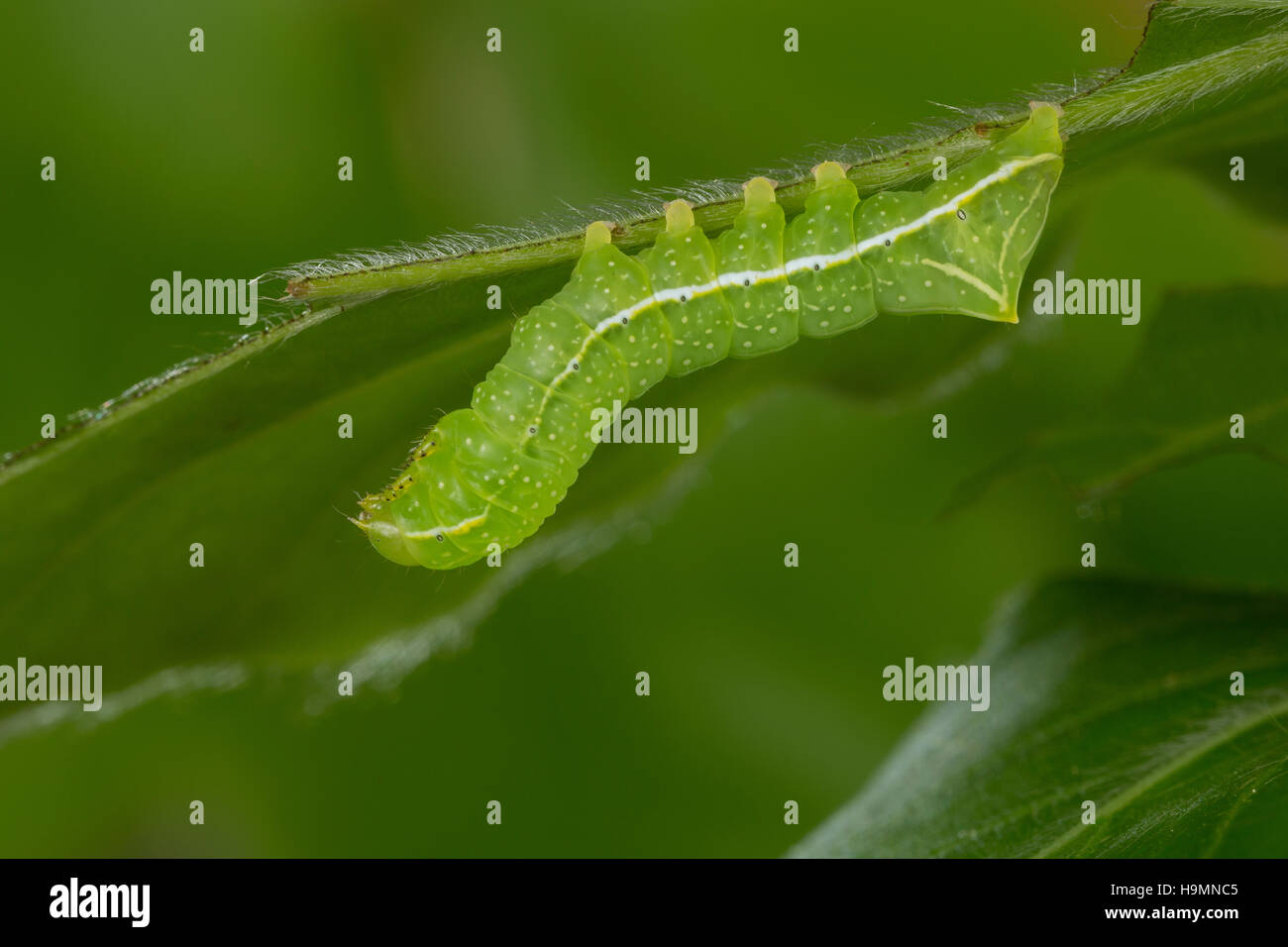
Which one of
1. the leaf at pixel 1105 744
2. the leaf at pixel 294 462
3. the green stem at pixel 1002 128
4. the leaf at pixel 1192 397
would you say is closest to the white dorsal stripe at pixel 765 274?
the leaf at pixel 294 462

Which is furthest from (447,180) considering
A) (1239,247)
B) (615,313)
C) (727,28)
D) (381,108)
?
(1239,247)

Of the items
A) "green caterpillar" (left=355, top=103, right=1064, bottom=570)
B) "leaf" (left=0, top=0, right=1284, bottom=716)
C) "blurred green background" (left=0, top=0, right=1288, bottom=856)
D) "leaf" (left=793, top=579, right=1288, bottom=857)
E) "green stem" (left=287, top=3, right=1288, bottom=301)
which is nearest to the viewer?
"green stem" (left=287, top=3, right=1288, bottom=301)

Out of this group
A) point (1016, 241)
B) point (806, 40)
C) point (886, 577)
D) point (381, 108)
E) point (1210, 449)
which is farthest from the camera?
point (381, 108)

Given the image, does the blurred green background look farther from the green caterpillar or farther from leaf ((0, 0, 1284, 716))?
the green caterpillar

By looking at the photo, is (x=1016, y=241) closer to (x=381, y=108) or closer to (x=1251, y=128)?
(x=1251, y=128)

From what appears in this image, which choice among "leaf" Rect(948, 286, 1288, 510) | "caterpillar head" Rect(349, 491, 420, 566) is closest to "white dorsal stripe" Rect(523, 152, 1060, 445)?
"caterpillar head" Rect(349, 491, 420, 566)

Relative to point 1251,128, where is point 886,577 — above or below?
below

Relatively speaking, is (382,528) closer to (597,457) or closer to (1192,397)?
(597,457)
